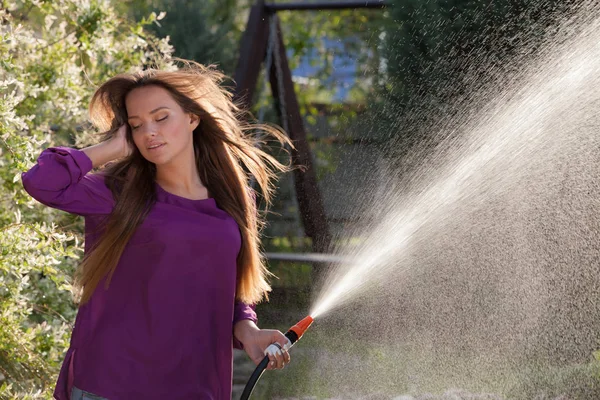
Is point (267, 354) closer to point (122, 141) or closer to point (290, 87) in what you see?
point (122, 141)

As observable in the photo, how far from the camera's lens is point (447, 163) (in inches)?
182

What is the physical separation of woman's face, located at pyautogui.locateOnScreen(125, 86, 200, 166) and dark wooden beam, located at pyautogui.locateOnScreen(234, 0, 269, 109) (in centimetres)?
257

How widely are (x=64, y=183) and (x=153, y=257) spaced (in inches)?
10.1

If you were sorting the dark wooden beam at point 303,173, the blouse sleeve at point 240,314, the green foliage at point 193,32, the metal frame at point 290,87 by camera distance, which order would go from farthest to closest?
1. the green foliage at point 193,32
2. the dark wooden beam at point 303,173
3. the metal frame at point 290,87
4. the blouse sleeve at point 240,314

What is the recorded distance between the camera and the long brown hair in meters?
2.09

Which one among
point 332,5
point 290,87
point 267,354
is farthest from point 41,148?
point 290,87

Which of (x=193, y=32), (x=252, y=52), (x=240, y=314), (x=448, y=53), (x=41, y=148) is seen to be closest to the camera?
(x=240, y=314)

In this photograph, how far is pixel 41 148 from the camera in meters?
3.45

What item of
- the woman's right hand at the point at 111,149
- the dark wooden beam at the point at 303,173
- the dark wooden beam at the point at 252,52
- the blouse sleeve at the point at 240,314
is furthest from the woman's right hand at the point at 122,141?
the dark wooden beam at the point at 303,173

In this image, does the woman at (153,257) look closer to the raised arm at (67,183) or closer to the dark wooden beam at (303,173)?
the raised arm at (67,183)

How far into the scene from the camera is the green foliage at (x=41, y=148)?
281cm

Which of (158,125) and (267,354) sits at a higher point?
(158,125)

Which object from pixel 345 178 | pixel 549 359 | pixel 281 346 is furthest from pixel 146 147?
pixel 345 178

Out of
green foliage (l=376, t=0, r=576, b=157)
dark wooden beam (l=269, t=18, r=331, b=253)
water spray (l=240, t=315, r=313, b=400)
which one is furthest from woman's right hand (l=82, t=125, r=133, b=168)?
dark wooden beam (l=269, t=18, r=331, b=253)
